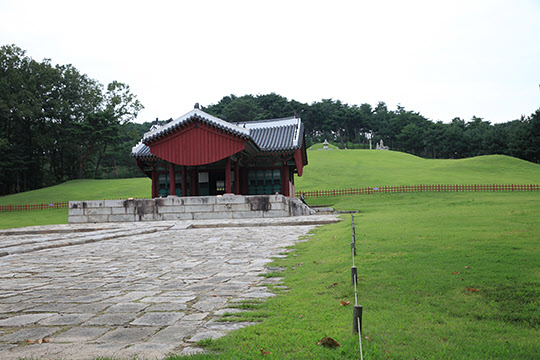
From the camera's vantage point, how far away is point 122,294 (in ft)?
16.7

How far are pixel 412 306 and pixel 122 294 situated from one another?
3.63 m

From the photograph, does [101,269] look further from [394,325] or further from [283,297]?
[394,325]

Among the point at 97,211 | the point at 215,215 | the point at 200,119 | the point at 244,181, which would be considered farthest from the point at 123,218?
the point at 244,181

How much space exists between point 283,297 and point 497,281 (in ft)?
8.20

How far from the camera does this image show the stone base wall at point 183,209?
2086 centimetres

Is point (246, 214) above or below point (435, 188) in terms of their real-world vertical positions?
below

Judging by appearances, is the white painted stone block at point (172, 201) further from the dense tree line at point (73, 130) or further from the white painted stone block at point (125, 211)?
the dense tree line at point (73, 130)

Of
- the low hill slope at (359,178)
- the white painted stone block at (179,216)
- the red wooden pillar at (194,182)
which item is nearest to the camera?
the white painted stone block at (179,216)

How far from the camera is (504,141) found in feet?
242

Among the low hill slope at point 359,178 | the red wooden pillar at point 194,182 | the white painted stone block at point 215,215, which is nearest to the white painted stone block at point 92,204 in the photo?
the white painted stone block at point 215,215

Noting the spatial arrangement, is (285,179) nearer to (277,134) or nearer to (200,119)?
(277,134)

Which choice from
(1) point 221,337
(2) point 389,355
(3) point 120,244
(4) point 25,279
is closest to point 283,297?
(1) point 221,337

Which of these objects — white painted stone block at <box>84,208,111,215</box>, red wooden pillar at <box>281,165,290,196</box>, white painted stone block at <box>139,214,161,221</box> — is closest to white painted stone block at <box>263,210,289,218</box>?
red wooden pillar at <box>281,165,290,196</box>

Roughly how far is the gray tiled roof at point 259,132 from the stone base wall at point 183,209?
4.19 m
